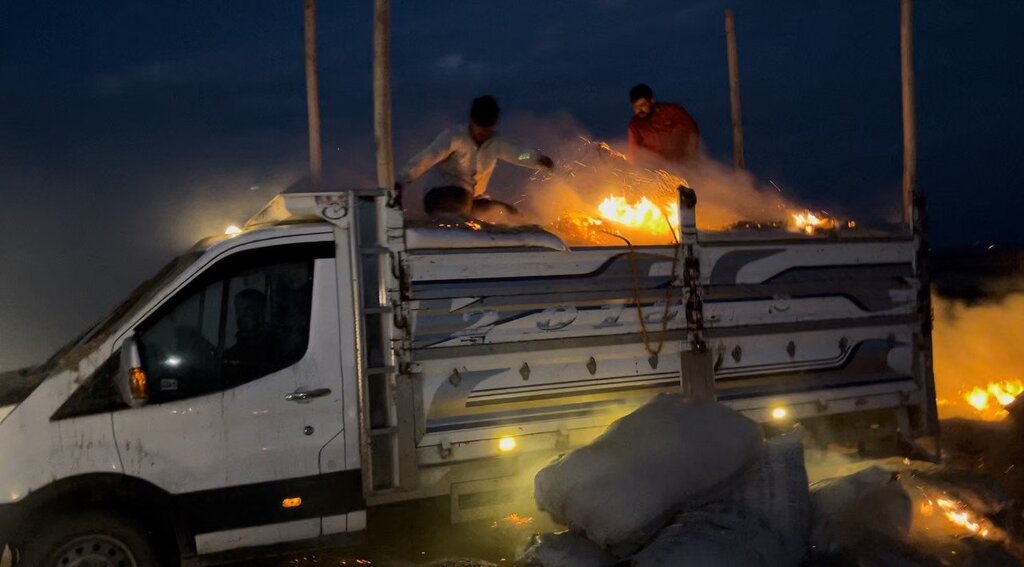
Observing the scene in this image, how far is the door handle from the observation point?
516 centimetres

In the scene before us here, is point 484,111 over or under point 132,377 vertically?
over

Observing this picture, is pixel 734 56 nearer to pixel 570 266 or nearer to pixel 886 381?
pixel 886 381

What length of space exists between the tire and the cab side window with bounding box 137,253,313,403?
753mm

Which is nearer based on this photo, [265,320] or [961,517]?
[265,320]

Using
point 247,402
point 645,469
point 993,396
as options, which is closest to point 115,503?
point 247,402

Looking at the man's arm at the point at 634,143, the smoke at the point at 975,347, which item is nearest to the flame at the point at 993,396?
the smoke at the point at 975,347

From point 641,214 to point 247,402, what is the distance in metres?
3.35

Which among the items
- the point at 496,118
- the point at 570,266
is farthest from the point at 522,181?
the point at 570,266

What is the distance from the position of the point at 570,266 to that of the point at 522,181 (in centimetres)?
249

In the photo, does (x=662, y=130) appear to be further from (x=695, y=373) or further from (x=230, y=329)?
(x=230, y=329)

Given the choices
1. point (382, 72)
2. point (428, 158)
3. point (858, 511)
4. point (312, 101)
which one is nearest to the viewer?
point (858, 511)

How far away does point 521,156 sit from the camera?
23.8 feet

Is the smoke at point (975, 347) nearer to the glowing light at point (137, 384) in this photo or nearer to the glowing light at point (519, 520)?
the glowing light at point (519, 520)

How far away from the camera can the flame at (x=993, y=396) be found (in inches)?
365
